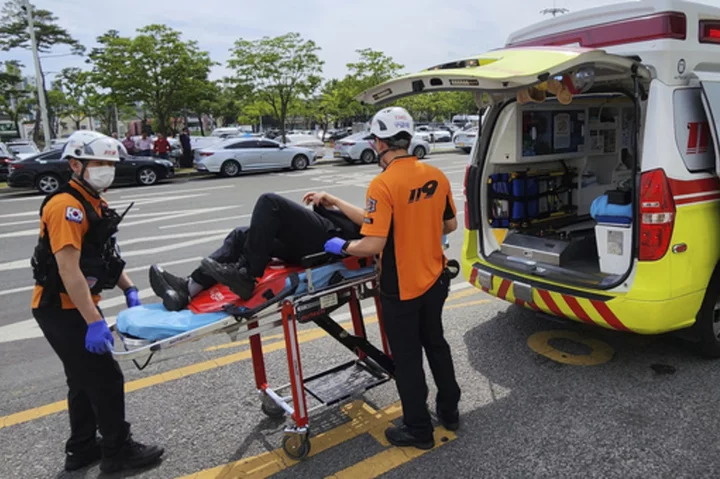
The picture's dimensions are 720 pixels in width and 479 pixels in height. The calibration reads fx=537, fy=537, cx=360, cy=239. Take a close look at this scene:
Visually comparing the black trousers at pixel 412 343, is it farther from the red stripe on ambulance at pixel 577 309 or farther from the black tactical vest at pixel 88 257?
the black tactical vest at pixel 88 257

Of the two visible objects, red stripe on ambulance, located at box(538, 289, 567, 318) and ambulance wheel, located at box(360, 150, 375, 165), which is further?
ambulance wheel, located at box(360, 150, 375, 165)

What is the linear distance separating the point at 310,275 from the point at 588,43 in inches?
106

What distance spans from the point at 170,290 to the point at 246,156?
55.3 feet

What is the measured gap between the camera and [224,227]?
9.88 meters

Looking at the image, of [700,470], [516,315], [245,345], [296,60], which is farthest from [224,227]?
[296,60]

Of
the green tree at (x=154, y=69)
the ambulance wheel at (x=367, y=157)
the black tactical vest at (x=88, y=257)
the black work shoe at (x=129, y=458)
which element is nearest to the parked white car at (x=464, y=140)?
the ambulance wheel at (x=367, y=157)

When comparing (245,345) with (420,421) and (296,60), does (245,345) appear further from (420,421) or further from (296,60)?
(296,60)

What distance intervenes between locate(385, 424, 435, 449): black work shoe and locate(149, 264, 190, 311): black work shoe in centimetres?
144

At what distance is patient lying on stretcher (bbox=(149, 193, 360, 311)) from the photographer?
10.1ft

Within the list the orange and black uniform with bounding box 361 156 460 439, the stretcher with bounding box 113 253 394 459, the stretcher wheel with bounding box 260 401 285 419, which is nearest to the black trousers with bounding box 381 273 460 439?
the orange and black uniform with bounding box 361 156 460 439

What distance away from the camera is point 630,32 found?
11.8 feet

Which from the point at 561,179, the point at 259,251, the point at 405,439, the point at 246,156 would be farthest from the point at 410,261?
the point at 246,156

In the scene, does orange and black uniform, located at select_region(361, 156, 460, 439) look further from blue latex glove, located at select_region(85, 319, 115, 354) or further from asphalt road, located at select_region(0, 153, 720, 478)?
blue latex glove, located at select_region(85, 319, 115, 354)

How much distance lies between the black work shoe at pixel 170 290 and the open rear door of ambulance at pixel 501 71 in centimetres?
173
